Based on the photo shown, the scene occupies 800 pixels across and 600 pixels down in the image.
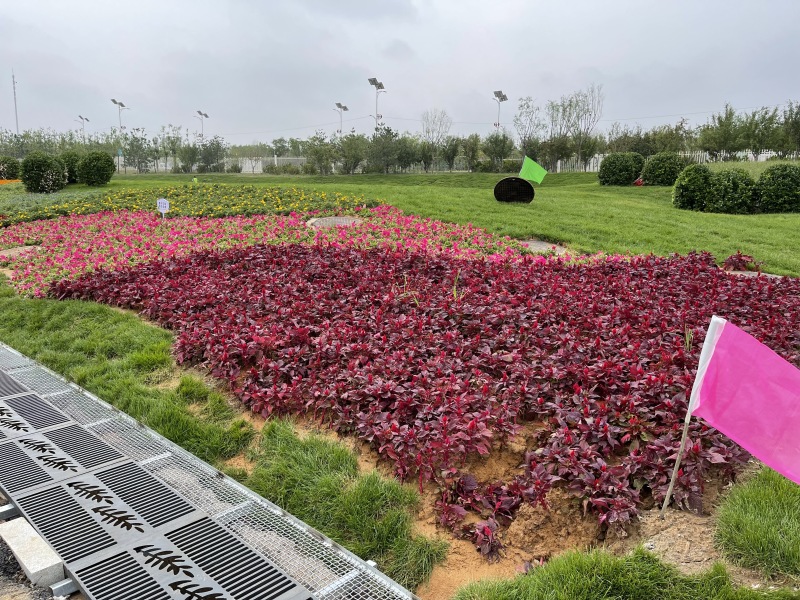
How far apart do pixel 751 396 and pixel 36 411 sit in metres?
3.54

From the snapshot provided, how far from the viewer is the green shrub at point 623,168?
21875 mm

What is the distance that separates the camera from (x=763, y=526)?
1.98 meters

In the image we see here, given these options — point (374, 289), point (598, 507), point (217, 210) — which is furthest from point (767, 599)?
point (217, 210)

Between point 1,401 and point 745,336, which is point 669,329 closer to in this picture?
point 745,336

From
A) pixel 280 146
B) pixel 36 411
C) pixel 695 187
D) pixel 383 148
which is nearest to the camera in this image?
pixel 36 411

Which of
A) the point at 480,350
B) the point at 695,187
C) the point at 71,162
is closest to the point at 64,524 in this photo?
the point at 480,350

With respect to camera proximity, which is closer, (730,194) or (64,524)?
(64,524)

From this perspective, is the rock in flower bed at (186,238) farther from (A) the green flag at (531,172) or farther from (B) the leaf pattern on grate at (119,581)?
(B) the leaf pattern on grate at (119,581)

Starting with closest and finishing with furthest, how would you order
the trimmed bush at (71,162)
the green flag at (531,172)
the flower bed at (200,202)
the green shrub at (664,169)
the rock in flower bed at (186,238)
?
1. the rock in flower bed at (186,238)
2. the flower bed at (200,202)
3. the green flag at (531,172)
4. the trimmed bush at (71,162)
5. the green shrub at (664,169)

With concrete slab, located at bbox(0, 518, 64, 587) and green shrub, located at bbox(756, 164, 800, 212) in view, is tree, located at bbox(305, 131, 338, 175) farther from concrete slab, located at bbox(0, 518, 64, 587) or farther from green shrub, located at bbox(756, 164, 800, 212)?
concrete slab, located at bbox(0, 518, 64, 587)

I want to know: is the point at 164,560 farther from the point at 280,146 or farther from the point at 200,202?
the point at 280,146

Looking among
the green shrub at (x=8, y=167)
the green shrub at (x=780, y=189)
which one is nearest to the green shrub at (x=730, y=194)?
the green shrub at (x=780, y=189)

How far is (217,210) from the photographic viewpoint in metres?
10.6

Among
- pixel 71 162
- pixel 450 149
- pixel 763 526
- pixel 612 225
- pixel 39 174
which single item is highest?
pixel 450 149
